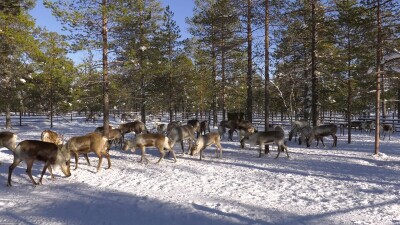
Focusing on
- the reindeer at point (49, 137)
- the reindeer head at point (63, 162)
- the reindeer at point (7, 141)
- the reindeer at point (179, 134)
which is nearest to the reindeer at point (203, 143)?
the reindeer at point (179, 134)

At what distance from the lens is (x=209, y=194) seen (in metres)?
7.95

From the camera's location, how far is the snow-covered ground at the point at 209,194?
253 inches

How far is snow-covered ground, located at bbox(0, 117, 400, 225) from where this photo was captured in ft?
21.1

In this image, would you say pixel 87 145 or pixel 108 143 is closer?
pixel 87 145

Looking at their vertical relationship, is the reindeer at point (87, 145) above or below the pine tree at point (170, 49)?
below

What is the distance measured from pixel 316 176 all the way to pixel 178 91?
21.8 meters

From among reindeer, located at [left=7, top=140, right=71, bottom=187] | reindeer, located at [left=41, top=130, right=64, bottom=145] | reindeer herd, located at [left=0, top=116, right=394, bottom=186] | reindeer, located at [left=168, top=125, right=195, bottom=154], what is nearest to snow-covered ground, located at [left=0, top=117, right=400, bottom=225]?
reindeer, located at [left=7, top=140, right=71, bottom=187]

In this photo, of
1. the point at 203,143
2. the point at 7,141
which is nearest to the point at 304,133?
the point at 203,143

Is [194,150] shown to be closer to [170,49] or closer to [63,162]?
[63,162]

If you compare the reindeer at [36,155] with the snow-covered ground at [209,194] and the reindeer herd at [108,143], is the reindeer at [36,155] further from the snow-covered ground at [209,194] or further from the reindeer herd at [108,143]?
the snow-covered ground at [209,194]

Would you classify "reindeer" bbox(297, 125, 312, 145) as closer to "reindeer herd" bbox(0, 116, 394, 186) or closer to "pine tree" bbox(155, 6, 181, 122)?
"reindeer herd" bbox(0, 116, 394, 186)

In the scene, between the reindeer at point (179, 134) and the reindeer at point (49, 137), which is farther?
the reindeer at point (179, 134)

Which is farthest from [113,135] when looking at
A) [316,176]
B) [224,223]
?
[224,223]

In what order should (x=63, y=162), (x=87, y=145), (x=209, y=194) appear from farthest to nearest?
(x=87, y=145) < (x=63, y=162) < (x=209, y=194)
